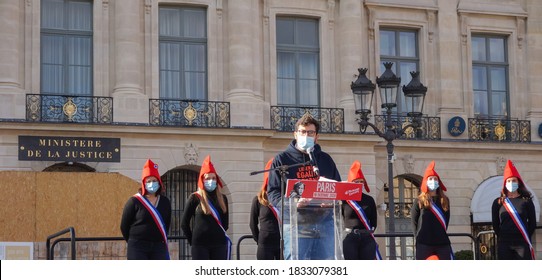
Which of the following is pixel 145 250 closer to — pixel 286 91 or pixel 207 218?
pixel 207 218

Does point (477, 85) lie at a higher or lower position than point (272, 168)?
higher

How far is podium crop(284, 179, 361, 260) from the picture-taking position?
33.1 feet

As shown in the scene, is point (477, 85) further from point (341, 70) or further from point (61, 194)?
point (61, 194)

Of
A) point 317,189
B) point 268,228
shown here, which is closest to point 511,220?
point 268,228

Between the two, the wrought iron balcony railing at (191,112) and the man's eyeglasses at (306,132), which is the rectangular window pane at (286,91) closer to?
the wrought iron balcony railing at (191,112)

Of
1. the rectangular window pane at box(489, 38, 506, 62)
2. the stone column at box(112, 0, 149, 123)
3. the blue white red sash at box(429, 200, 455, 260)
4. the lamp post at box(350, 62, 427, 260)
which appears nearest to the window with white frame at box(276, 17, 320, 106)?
the stone column at box(112, 0, 149, 123)

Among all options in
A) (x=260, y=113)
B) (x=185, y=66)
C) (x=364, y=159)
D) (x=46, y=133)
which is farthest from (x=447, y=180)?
(x=46, y=133)

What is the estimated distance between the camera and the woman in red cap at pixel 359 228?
1397cm

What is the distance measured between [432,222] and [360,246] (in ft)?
3.46

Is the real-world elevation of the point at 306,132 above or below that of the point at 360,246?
above

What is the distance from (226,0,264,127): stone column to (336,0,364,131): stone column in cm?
240

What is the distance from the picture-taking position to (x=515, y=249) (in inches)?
583

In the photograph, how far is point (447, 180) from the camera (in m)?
30.0

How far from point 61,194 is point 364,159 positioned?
955 cm
